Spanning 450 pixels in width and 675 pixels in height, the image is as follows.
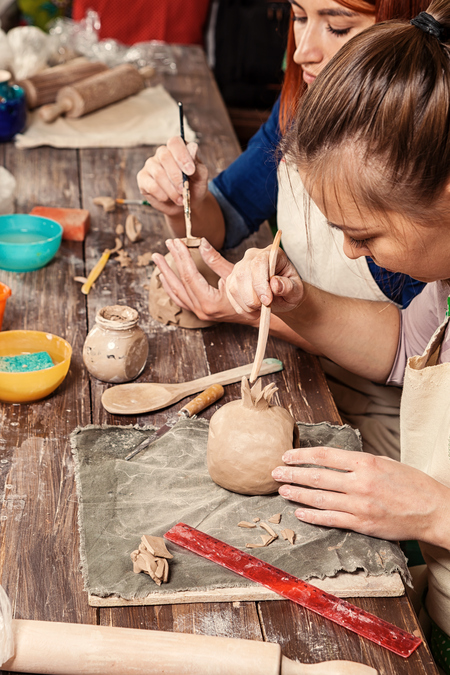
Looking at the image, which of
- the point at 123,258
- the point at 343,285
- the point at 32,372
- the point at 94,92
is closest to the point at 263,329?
the point at 32,372

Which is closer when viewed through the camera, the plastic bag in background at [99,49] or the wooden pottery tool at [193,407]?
the wooden pottery tool at [193,407]

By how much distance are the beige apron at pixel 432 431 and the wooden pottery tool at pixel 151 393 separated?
0.35 meters

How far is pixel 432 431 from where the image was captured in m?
1.33


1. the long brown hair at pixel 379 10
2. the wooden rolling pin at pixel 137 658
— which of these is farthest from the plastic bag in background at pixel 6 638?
the long brown hair at pixel 379 10

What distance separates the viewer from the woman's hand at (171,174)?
67.3 inches

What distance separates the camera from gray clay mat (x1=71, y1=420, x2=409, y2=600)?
0.99 m

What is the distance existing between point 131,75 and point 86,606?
8.64 feet

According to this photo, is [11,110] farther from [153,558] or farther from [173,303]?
[153,558]

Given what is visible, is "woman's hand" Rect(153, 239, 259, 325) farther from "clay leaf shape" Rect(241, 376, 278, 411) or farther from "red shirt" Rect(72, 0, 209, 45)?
"red shirt" Rect(72, 0, 209, 45)

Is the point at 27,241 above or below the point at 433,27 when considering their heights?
below

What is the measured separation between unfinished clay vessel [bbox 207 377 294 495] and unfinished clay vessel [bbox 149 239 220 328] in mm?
476

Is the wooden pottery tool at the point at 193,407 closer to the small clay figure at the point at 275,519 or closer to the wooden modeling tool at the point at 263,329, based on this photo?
the wooden modeling tool at the point at 263,329

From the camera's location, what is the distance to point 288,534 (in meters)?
1.07

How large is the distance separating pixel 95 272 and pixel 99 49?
206 cm
